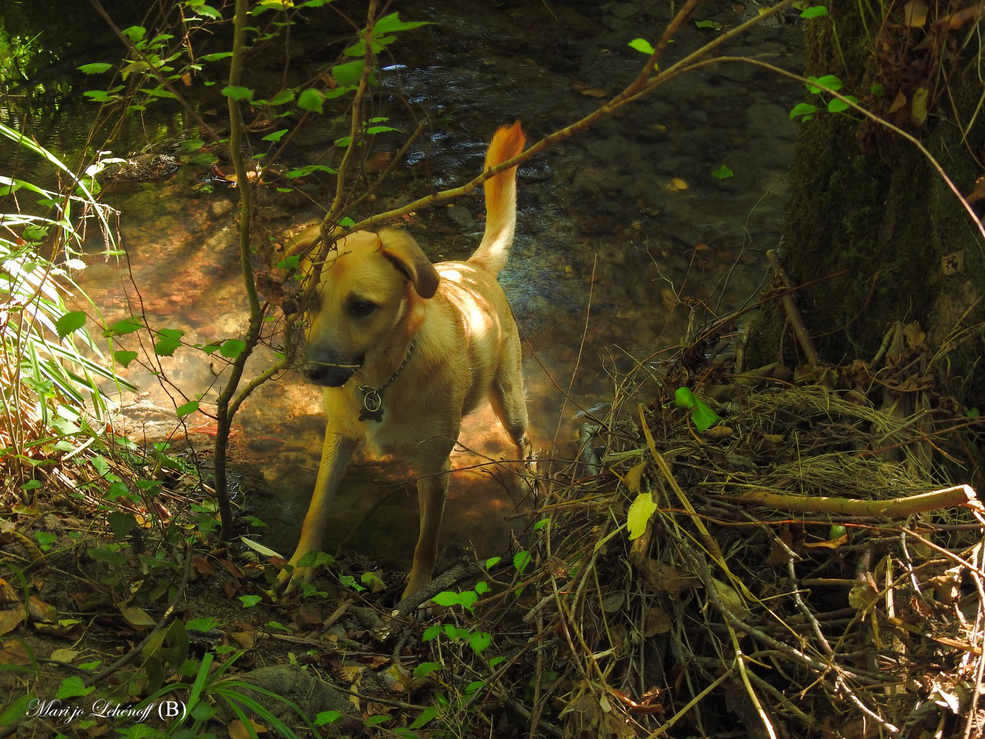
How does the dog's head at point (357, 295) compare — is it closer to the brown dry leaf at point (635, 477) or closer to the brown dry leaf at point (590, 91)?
the brown dry leaf at point (635, 477)

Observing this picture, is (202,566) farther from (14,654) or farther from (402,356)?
(402,356)

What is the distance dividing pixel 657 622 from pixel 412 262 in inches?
62.2

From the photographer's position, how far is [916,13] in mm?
2277

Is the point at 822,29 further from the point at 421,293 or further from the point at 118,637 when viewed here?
the point at 118,637

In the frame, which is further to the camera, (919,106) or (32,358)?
(32,358)

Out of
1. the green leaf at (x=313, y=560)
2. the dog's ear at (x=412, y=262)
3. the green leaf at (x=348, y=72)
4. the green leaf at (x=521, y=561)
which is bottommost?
the green leaf at (x=313, y=560)

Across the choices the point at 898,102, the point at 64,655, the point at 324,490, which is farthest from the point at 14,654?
the point at 898,102

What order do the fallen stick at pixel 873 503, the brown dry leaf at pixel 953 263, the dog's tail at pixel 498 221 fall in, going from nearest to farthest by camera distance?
1. the fallen stick at pixel 873 503
2. the brown dry leaf at pixel 953 263
3. the dog's tail at pixel 498 221

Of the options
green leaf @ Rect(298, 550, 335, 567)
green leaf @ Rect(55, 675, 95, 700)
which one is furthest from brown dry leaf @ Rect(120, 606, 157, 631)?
green leaf @ Rect(298, 550, 335, 567)

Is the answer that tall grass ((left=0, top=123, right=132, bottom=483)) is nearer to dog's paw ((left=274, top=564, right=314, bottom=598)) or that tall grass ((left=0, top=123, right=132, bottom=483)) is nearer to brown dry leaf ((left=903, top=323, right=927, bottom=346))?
dog's paw ((left=274, top=564, right=314, bottom=598))

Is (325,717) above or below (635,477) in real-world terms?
below

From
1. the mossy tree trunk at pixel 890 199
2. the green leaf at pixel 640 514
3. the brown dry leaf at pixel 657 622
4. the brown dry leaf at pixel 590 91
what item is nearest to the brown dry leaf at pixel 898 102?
the mossy tree trunk at pixel 890 199

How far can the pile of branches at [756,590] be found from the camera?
5.95ft

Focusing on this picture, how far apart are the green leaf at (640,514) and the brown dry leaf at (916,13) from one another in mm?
1593
